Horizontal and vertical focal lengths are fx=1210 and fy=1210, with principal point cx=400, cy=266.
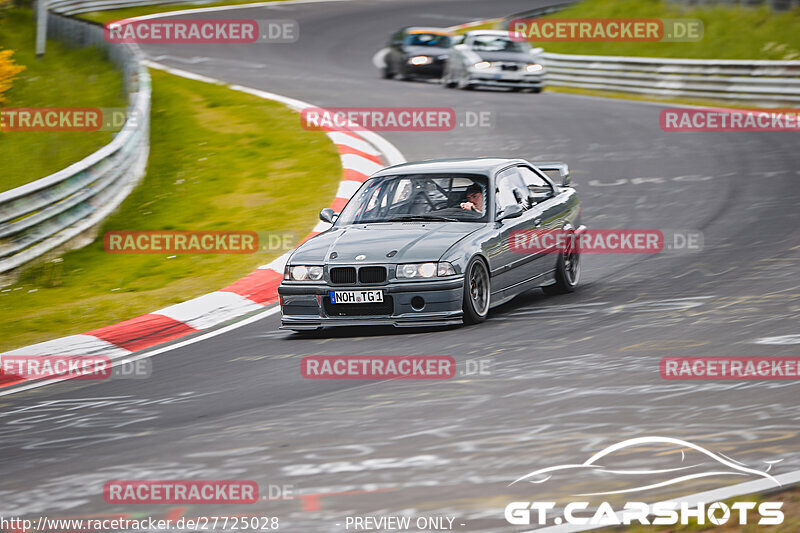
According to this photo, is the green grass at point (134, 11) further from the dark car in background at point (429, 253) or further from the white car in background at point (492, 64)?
the dark car in background at point (429, 253)

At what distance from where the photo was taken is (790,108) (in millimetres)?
23672

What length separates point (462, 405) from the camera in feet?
22.5

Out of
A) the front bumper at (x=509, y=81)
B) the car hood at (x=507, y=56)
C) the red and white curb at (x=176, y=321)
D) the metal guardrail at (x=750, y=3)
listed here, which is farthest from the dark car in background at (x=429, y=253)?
the metal guardrail at (x=750, y=3)

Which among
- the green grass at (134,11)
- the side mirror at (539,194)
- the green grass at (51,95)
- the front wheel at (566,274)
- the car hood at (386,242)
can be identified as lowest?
the front wheel at (566,274)

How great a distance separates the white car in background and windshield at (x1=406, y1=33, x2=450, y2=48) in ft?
7.09

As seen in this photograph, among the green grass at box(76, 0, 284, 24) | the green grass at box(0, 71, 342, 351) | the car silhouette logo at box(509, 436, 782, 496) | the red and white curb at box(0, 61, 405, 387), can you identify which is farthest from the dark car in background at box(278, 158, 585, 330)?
the green grass at box(76, 0, 284, 24)

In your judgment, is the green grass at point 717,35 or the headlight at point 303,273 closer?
the headlight at point 303,273

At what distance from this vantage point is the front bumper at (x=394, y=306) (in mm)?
8914

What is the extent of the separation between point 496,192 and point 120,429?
4234 mm

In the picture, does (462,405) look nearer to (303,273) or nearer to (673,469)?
(673,469)

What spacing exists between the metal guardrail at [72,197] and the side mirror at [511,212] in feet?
18.6

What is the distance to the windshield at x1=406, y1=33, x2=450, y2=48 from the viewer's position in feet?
95.5

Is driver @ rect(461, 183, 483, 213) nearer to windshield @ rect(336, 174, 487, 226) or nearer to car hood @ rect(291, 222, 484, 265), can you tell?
windshield @ rect(336, 174, 487, 226)

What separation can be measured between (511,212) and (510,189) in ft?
1.51
